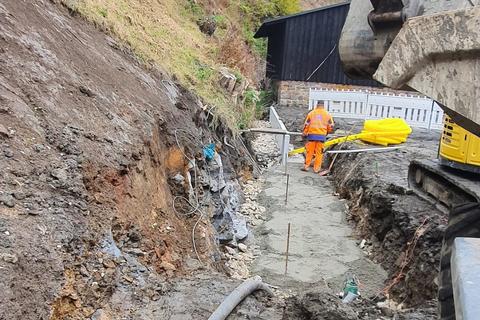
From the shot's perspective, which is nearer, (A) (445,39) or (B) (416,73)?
(A) (445,39)

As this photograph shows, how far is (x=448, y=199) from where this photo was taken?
5.74 meters

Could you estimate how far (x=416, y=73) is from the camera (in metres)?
2.02

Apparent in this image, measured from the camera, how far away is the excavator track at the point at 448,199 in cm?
270

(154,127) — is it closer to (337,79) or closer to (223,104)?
(223,104)

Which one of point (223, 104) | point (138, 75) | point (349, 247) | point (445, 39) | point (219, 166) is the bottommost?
point (349, 247)

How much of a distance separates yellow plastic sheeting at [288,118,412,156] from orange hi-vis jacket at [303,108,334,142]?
63 cm

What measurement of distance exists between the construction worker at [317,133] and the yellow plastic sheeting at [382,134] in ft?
1.59

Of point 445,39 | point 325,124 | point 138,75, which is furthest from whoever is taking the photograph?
point 325,124

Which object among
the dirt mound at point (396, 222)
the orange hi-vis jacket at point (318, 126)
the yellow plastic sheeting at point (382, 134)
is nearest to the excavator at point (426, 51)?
the dirt mound at point (396, 222)

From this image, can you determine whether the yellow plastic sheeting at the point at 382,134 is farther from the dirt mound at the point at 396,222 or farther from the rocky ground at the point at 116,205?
the rocky ground at the point at 116,205

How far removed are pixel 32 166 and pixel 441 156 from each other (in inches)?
185

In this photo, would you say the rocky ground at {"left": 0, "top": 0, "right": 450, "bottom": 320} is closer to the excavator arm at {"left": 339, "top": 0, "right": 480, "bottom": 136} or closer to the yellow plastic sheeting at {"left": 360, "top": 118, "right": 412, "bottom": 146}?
the excavator arm at {"left": 339, "top": 0, "right": 480, "bottom": 136}

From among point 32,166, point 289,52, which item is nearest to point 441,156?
point 32,166

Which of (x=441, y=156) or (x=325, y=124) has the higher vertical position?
(x=441, y=156)
